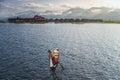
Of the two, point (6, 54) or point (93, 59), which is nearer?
point (93, 59)

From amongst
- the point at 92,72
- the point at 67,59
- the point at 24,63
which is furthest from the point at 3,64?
the point at 92,72

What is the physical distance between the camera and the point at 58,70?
5078 centimetres

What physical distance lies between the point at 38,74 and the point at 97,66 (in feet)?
58.9

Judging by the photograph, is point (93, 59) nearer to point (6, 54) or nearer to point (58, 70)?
point (58, 70)

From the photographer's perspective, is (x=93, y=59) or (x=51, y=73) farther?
(x=93, y=59)

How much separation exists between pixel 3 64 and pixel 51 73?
51.5 feet

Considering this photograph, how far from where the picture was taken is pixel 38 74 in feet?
153

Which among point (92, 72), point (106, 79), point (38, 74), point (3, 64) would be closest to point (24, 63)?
point (3, 64)

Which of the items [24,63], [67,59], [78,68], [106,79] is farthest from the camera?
[67,59]

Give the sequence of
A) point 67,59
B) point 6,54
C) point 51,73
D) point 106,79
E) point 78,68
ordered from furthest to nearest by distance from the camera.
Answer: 1. point 6,54
2. point 67,59
3. point 78,68
4. point 51,73
5. point 106,79

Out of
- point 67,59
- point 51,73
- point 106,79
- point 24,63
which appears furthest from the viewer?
point 67,59

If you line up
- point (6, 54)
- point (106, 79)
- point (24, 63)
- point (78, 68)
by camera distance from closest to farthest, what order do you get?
point (106, 79) < point (78, 68) < point (24, 63) < point (6, 54)

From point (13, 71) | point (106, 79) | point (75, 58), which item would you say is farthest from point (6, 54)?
point (106, 79)

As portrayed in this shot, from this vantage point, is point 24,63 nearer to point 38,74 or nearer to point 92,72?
point 38,74
